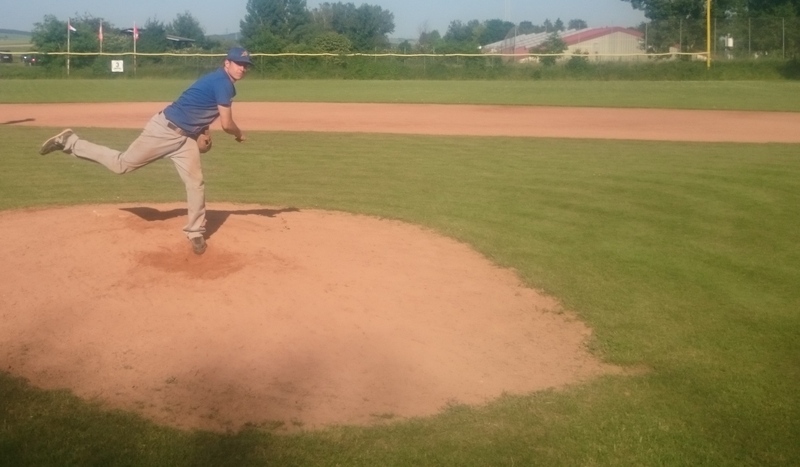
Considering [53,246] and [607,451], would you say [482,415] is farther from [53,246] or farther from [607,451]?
[53,246]

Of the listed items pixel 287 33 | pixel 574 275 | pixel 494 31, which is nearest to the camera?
pixel 574 275

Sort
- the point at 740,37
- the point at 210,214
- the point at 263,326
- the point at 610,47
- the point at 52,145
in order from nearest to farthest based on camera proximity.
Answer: the point at 263,326 → the point at 52,145 → the point at 210,214 → the point at 740,37 → the point at 610,47

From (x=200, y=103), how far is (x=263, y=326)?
2.12 metres

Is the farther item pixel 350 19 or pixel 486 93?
pixel 350 19

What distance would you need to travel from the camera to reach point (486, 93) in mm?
37219

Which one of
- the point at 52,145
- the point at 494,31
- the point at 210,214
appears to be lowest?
the point at 210,214

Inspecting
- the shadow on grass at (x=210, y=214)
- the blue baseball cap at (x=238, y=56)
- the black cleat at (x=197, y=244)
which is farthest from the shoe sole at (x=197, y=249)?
the blue baseball cap at (x=238, y=56)

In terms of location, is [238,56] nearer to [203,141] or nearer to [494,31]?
[203,141]

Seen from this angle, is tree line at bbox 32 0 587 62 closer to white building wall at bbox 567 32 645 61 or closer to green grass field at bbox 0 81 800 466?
white building wall at bbox 567 32 645 61

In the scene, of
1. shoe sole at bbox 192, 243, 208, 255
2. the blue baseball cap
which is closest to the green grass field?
shoe sole at bbox 192, 243, 208, 255

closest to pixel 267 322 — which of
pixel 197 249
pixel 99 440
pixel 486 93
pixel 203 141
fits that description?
pixel 197 249

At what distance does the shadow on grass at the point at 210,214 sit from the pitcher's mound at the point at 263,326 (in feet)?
0.21

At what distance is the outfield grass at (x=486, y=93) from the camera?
31.6 meters

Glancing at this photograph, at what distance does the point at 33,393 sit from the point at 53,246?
2.54 m
